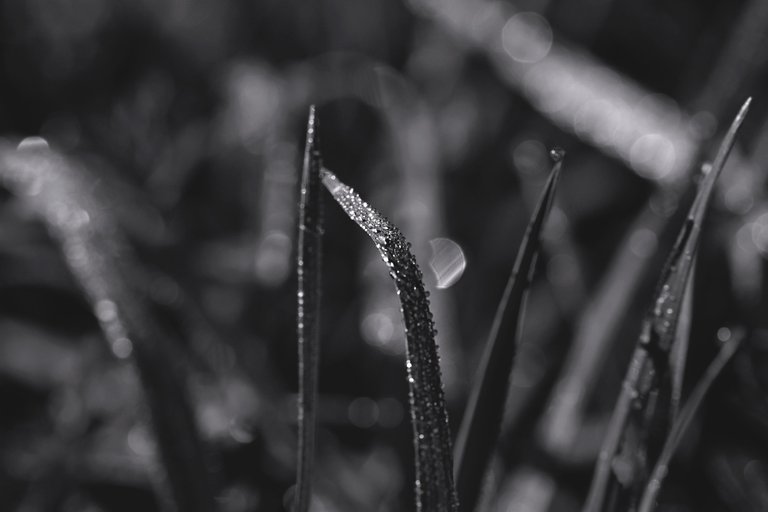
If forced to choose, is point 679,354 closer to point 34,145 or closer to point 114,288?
point 114,288

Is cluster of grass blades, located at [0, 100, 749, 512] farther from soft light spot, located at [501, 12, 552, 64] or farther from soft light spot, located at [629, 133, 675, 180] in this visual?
soft light spot, located at [501, 12, 552, 64]

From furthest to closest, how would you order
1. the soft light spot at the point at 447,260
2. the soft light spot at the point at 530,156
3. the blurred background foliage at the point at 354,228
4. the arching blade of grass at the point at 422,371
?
the soft light spot at the point at 530,156, the soft light spot at the point at 447,260, the blurred background foliage at the point at 354,228, the arching blade of grass at the point at 422,371

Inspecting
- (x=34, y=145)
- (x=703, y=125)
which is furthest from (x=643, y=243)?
(x=34, y=145)

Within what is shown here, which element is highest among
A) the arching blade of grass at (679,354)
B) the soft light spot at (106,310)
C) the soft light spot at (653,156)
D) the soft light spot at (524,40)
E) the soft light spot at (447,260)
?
the soft light spot at (524,40)

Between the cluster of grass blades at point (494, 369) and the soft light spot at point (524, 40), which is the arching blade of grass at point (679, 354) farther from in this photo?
the soft light spot at point (524, 40)

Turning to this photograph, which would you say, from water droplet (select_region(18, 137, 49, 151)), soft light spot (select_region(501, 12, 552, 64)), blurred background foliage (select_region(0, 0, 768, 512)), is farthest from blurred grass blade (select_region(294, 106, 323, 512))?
soft light spot (select_region(501, 12, 552, 64))

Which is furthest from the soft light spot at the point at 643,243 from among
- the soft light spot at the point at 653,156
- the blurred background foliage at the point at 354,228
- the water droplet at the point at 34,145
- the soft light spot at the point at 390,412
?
the water droplet at the point at 34,145

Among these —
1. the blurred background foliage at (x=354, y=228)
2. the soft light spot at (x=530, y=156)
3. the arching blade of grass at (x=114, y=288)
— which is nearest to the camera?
the arching blade of grass at (x=114, y=288)
